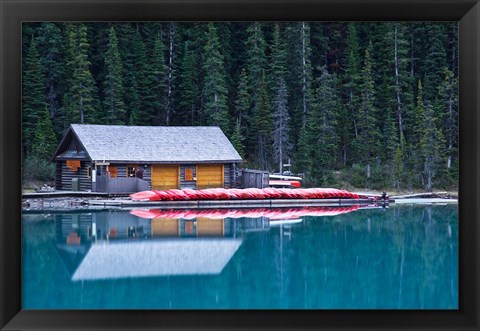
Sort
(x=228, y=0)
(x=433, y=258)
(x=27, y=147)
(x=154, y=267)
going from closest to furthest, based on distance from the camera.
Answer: (x=228, y=0) → (x=154, y=267) → (x=433, y=258) → (x=27, y=147)

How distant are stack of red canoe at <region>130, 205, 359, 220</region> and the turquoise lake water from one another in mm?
99

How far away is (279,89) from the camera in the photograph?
1903cm

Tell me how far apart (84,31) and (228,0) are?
594 inches

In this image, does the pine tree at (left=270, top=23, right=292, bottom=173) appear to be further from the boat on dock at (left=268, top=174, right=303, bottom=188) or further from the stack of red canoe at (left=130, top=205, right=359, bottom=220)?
the stack of red canoe at (left=130, top=205, right=359, bottom=220)

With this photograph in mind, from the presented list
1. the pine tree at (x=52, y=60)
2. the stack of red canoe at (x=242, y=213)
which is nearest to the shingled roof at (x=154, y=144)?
the stack of red canoe at (x=242, y=213)

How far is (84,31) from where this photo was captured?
18.4m

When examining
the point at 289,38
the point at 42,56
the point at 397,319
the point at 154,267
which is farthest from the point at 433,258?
the point at 42,56

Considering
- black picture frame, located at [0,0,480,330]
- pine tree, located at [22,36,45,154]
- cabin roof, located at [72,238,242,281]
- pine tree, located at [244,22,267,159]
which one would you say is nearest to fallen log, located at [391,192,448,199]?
pine tree, located at [244,22,267,159]

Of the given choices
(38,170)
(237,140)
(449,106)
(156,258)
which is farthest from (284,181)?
(156,258)

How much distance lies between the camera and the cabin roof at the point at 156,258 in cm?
910

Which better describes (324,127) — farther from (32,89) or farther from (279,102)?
(32,89)

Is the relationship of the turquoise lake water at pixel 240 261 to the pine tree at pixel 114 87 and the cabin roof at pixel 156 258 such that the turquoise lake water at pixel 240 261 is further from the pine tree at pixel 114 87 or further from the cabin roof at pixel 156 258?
the pine tree at pixel 114 87

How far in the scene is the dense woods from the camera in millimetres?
Answer: 18172

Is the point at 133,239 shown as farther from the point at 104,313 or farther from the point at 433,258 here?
the point at 104,313
